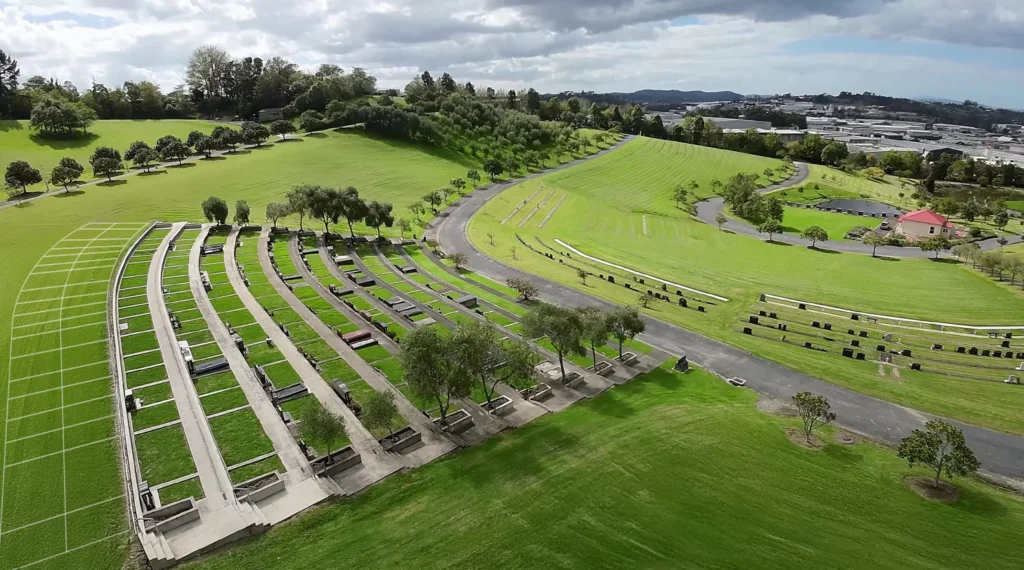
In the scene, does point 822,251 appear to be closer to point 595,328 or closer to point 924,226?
point 924,226

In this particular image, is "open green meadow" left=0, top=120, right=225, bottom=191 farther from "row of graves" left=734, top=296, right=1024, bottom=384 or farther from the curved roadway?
"row of graves" left=734, top=296, right=1024, bottom=384

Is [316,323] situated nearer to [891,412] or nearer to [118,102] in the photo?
[891,412]

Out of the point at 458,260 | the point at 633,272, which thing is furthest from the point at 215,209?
the point at 633,272

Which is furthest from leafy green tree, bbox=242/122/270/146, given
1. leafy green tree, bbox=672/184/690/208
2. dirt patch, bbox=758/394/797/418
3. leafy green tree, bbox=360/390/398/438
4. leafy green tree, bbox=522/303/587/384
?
dirt patch, bbox=758/394/797/418

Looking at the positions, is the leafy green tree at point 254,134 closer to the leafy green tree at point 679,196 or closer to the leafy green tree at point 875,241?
the leafy green tree at point 679,196

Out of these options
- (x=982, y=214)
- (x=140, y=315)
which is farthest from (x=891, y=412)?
(x=982, y=214)

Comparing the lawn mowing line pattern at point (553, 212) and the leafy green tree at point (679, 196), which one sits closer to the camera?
the lawn mowing line pattern at point (553, 212)

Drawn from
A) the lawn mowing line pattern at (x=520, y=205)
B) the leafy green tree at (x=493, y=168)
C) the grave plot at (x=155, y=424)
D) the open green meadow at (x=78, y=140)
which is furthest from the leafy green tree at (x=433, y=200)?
the open green meadow at (x=78, y=140)
